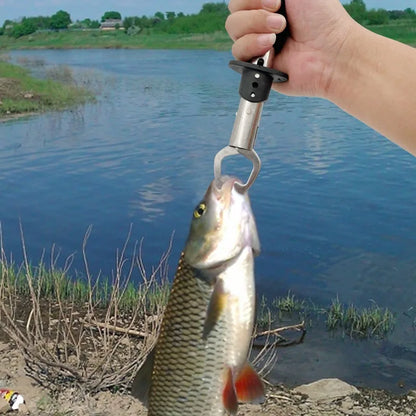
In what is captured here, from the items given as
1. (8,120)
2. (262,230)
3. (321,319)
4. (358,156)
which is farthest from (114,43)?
(321,319)

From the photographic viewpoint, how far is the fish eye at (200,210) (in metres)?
1.73

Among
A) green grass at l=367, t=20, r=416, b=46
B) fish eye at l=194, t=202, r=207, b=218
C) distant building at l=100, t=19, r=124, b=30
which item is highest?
green grass at l=367, t=20, r=416, b=46

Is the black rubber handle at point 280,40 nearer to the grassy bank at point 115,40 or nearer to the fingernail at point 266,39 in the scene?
the fingernail at point 266,39

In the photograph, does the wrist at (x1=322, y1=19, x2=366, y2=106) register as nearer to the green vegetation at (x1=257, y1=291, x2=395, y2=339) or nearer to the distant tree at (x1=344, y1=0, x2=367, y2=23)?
the green vegetation at (x1=257, y1=291, x2=395, y2=339)

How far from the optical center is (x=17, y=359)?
6879 mm

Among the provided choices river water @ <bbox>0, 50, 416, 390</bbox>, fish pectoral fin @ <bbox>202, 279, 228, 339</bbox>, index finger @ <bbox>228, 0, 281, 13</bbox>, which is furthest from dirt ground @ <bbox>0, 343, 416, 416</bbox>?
fish pectoral fin @ <bbox>202, 279, 228, 339</bbox>

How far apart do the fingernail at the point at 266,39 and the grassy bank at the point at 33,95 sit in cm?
2673

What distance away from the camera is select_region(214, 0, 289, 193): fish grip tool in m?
1.82

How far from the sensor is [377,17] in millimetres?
68562

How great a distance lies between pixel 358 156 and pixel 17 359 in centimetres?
1777

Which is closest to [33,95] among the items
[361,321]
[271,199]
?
[271,199]

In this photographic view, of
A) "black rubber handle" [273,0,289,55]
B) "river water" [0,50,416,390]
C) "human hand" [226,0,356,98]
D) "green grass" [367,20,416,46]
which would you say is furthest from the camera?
"green grass" [367,20,416,46]

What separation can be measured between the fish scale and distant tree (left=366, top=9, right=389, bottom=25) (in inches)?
2758

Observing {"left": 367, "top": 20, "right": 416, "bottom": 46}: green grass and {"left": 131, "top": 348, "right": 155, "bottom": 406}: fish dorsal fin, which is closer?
{"left": 131, "top": 348, "right": 155, "bottom": 406}: fish dorsal fin
